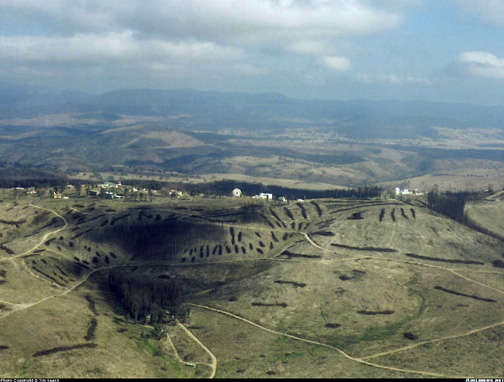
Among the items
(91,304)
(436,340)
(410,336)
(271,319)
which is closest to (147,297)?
(91,304)

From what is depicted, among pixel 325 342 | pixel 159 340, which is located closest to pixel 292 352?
pixel 325 342

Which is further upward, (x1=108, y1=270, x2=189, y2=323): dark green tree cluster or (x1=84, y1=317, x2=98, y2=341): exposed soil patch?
(x1=84, y1=317, x2=98, y2=341): exposed soil patch

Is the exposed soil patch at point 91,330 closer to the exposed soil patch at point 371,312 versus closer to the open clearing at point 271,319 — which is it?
the open clearing at point 271,319

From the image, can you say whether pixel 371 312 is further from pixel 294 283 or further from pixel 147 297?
pixel 147 297

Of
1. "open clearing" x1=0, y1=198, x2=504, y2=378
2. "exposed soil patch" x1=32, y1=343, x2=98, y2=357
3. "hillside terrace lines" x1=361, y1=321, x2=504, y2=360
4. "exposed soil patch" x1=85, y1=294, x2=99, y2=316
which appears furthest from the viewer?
"exposed soil patch" x1=85, y1=294, x2=99, y2=316

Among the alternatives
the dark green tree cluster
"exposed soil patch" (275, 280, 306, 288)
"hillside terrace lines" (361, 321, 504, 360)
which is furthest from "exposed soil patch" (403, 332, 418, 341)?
the dark green tree cluster

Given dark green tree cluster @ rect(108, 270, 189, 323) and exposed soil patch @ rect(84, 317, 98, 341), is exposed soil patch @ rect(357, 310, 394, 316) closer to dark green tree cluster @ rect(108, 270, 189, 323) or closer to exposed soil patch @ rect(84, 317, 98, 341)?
dark green tree cluster @ rect(108, 270, 189, 323)

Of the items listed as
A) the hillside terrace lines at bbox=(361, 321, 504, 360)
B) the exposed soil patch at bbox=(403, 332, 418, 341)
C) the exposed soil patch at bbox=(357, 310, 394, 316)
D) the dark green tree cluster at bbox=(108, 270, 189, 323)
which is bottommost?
the dark green tree cluster at bbox=(108, 270, 189, 323)

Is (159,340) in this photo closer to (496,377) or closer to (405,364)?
(405,364)

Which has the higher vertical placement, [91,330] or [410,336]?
[410,336]
